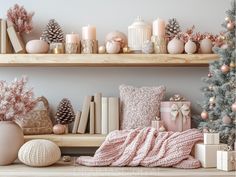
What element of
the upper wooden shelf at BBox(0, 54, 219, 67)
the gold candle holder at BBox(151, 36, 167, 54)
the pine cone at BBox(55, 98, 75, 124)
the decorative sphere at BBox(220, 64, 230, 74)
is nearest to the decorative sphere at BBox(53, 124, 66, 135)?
the pine cone at BBox(55, 98, 75, 124)

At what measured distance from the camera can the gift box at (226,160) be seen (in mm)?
2054

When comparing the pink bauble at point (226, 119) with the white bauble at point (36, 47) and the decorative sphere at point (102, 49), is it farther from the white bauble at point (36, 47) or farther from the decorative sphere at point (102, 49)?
the white bauble at point (36, 47)

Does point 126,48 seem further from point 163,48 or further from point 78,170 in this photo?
point 78,170

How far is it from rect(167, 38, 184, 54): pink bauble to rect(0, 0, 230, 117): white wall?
258mm

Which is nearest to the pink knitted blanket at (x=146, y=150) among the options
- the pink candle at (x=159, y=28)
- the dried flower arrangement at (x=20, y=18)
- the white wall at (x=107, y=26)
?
the white wall at (x=107, y=26)

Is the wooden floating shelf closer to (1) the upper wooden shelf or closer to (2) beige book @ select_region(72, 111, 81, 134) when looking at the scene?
(2) beige book @ select_region(72, 111, 81, 134)

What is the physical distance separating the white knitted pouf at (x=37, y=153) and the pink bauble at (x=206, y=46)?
1006 mm

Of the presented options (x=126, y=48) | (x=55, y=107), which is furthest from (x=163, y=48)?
(x=55, y=107)

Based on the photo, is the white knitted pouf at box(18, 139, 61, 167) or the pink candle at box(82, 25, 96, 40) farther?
the pink candle at box(82, 25, 96, 40)

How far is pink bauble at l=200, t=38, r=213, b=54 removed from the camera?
2.46 m

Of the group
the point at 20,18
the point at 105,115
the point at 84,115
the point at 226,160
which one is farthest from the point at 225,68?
the point at 20,18

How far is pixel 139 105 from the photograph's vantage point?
248 cm

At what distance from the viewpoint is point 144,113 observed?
2.47 meters

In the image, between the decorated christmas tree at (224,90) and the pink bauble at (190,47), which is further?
the pink bauble at (190,47)
